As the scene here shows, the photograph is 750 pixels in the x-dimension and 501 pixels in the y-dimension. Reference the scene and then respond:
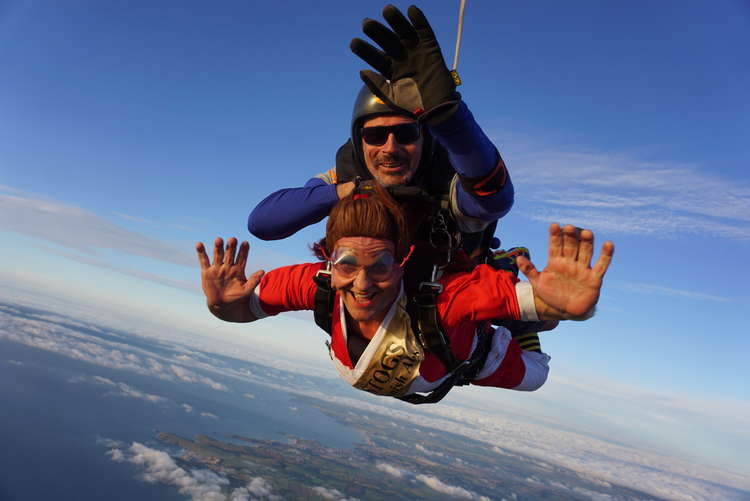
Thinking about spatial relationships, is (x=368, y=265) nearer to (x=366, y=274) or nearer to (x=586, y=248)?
(x=366, y=274)

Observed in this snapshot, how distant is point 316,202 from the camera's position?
8.27ft

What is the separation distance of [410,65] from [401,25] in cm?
16

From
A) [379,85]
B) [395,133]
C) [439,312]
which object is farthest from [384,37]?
[439,312]

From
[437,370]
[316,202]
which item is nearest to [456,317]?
[437,370]

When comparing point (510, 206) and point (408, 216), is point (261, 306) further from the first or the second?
point (510, 206)

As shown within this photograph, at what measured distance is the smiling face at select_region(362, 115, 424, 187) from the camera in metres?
2.58

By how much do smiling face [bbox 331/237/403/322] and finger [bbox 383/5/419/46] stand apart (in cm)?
100

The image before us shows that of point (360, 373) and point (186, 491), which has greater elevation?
point (360, 373)

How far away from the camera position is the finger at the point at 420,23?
172 cm

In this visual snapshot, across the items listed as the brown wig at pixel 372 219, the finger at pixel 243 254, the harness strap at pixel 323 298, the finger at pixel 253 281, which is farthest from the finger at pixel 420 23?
the finger at pixel 253 281

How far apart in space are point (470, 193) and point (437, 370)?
1.08m

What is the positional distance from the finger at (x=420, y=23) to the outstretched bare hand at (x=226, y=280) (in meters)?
1.71

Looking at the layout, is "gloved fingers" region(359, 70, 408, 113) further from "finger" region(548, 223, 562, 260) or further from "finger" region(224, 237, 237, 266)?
"finger" region(224, 237, 237, 266)

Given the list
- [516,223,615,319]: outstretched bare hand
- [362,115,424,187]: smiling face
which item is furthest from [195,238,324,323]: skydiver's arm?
[516,223,615,319]: outstretched bare hand
